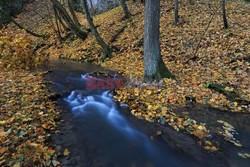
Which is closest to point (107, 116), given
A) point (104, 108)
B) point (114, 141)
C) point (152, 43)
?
point (104, 108)

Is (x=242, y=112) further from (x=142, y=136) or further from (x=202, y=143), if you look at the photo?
(x=142, y=136)

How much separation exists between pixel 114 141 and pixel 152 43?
390 cm

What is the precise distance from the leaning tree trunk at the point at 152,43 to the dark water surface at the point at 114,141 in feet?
6.19

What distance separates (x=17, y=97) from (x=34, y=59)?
414 centimetres

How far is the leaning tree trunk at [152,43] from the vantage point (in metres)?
7.23

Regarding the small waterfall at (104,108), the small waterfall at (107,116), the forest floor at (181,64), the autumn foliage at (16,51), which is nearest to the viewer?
the small waterfall at (107,116)

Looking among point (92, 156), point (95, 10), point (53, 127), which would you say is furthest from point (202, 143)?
point (95, 10)

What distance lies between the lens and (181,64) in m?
9.61

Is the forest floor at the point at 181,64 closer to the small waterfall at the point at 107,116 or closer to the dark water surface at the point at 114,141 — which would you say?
the dark water surface at the point at 114,141

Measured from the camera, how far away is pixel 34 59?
9.92m

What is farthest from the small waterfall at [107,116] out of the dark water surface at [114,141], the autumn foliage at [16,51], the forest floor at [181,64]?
the autumn foliage at [16,51]

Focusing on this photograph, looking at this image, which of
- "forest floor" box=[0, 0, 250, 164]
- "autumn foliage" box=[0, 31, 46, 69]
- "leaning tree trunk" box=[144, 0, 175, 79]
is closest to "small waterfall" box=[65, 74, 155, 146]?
"forest floor" box=[0, 0, 250, 164]

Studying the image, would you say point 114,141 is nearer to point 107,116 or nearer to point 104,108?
point 107,116

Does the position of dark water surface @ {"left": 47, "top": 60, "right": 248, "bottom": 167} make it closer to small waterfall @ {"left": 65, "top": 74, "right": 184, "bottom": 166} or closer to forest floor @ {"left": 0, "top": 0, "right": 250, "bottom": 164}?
small waterfall @ {"left": 65, "top": 74, "right": 184, "bottom": 166}
